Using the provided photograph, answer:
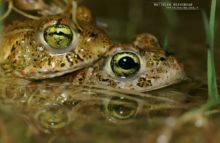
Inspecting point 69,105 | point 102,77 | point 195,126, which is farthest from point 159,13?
point 195,126

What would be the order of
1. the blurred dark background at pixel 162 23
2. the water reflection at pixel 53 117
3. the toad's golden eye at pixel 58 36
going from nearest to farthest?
the water reflection at pixel 53 117 → the toad's golden eye at pixel 58 36 → the blurred dark background at pixel 162 23

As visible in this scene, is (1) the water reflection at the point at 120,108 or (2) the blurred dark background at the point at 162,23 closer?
(1) the water reflection at the point at 120,108

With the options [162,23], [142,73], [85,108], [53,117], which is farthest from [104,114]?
[162,23]

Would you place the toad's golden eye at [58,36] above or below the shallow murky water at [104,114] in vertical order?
above

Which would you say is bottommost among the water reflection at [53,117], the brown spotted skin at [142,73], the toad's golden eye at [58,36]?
the water reflection at [53,117]

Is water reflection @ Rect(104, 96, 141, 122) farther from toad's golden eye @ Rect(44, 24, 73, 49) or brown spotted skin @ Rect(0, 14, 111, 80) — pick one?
toad's golden eye @ Rect(44, 24, 73, 49)

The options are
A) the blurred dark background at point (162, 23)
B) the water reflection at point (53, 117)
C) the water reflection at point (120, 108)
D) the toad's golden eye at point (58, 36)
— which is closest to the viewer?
the water reflection at point (53, 117)

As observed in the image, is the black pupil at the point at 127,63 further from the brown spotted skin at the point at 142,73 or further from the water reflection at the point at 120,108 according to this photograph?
the water reflection at the point at 120,108

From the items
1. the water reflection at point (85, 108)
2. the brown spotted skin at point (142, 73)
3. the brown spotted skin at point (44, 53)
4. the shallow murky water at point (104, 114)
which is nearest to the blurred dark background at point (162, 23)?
the shallow murky water at point (104, 114)
